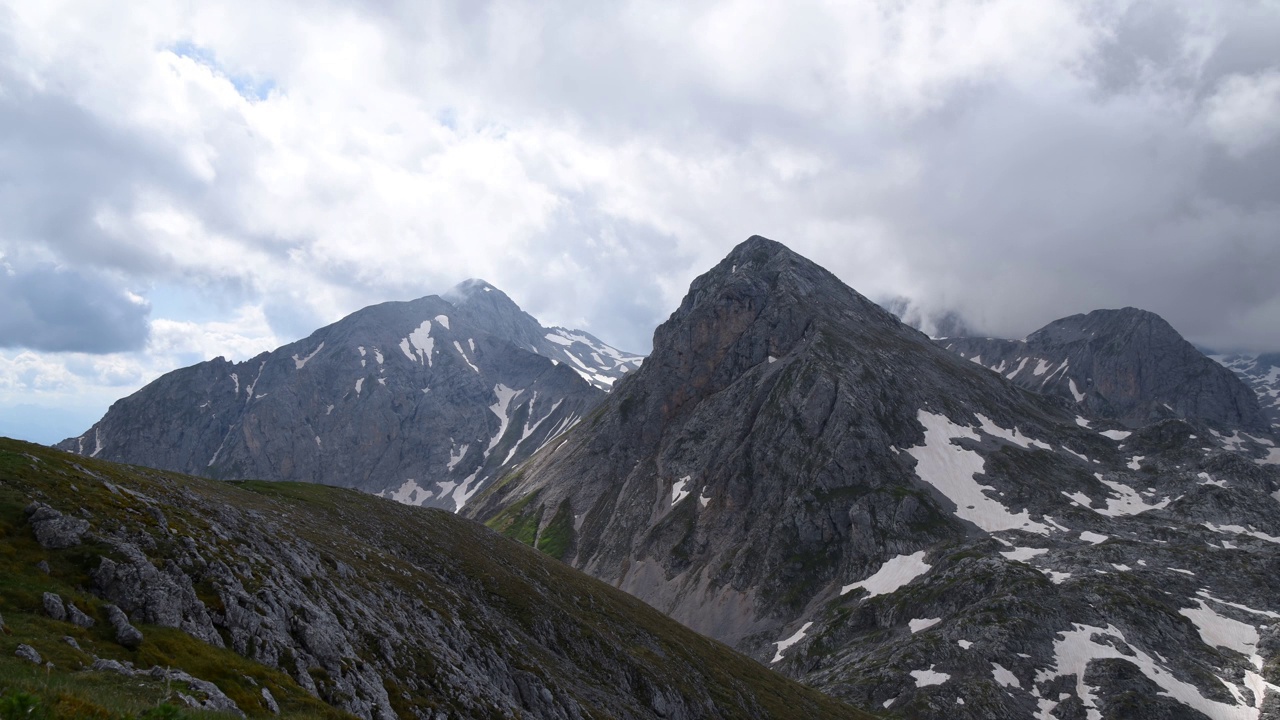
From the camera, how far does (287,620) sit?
3356 centimetres

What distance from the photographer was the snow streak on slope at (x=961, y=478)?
160750mm

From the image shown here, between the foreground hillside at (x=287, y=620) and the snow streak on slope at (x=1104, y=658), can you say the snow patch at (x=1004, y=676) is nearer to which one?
the snow streak on slope at (x=1104, y=658)

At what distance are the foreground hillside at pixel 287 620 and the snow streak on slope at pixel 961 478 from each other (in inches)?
4368

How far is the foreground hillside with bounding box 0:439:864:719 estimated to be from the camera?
2222 centimetres

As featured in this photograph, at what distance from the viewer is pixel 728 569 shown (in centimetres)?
17312

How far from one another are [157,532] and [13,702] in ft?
73.0

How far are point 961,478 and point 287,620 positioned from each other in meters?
181

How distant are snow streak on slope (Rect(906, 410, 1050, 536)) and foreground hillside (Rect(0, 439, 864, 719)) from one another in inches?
4368

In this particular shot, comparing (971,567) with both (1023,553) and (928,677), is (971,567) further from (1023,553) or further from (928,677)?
(928,677)

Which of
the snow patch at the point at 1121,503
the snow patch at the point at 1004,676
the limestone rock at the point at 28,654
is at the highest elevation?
the snow patch at the point at 1121,503

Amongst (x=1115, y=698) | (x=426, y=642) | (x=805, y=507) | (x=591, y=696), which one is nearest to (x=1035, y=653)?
(x=1115, y=698)

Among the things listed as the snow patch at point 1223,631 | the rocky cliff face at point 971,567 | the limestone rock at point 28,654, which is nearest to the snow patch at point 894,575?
the rocky cliff face at point 971,567

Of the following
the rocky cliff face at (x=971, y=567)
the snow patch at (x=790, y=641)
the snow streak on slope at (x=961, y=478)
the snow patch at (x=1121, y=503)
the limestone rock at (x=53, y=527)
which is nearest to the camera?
the limestone rock at (x=53, y=527)

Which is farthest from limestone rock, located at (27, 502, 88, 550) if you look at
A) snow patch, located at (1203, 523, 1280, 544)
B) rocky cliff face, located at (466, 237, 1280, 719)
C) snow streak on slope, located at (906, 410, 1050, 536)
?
snow patch, located at (1203, 523, 1280, 544)
